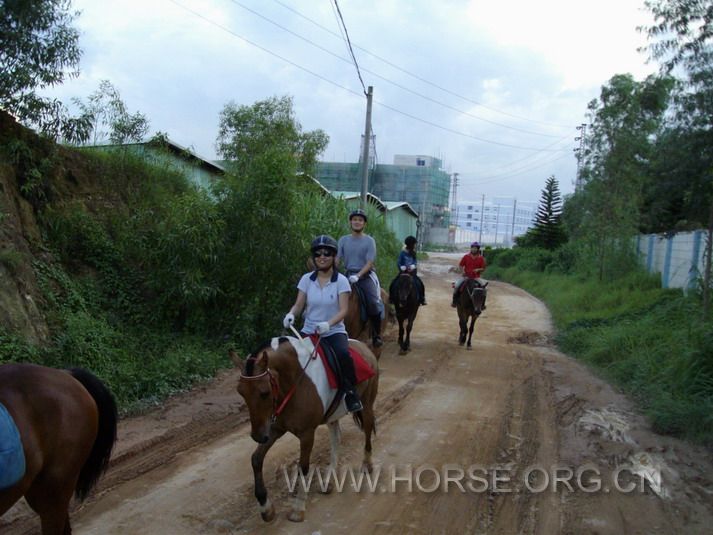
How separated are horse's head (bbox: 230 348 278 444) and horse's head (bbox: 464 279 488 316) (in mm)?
9632

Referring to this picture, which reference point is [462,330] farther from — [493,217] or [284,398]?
[493,217]

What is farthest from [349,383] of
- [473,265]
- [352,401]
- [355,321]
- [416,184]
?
[416,184]

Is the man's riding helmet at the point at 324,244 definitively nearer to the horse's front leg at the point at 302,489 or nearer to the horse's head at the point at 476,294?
the horse's front leg at the point at 302,489

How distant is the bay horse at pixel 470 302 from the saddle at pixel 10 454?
430 inches

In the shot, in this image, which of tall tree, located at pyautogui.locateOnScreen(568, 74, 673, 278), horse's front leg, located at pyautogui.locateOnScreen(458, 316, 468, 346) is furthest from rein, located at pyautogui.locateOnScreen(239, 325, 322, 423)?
tall tree, located at pyautogui.locateOnScreen(568, 74, 673, 278)

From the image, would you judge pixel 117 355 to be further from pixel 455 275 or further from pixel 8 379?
pixel 455 275

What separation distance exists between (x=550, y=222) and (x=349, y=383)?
4805 cm

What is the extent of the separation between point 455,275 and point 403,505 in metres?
31.3

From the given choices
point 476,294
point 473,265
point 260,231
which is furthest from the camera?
point 473,265

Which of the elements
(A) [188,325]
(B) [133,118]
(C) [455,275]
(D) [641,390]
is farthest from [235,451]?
(C) [455,275]

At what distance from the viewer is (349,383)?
5406mm

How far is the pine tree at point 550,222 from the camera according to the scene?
48.2 metres

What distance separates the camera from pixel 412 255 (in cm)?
1305

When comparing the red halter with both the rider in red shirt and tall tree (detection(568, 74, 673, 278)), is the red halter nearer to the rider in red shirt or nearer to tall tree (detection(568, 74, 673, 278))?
the rider in red shirt
